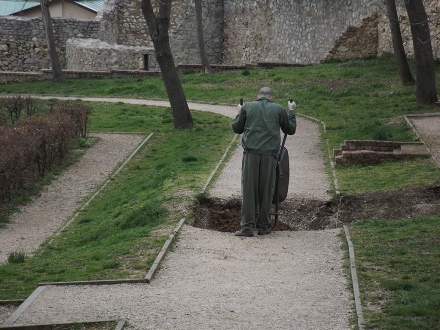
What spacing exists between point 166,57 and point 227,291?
12990 millimetres

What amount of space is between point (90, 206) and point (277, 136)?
16.9 ft

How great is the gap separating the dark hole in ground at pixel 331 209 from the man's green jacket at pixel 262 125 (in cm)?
135

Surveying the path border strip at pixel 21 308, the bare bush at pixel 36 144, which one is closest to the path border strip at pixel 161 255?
the path border strip at pixel 21 308

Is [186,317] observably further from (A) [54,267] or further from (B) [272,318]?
(A) [54,267]

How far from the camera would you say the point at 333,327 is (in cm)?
855

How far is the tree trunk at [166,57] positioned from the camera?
2175cm

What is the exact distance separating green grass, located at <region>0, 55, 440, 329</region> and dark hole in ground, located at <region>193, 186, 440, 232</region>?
36 cm

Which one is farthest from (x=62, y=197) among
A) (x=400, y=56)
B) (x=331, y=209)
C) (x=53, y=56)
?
(x=53, y=56)

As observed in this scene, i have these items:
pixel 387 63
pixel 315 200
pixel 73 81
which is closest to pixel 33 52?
pixel 73 81

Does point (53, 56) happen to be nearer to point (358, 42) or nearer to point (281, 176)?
point (358, 42)

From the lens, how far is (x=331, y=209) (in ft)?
45.4

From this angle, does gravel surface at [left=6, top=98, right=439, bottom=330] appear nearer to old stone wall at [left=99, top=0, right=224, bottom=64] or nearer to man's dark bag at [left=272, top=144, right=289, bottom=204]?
man's dark bag at [left=272, top=144, right=289, bottom=204]

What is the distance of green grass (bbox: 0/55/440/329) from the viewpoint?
33.2 feet

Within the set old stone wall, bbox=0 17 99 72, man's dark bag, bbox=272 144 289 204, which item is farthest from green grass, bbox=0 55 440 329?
old stone wall, bbox=0 17 99 72
